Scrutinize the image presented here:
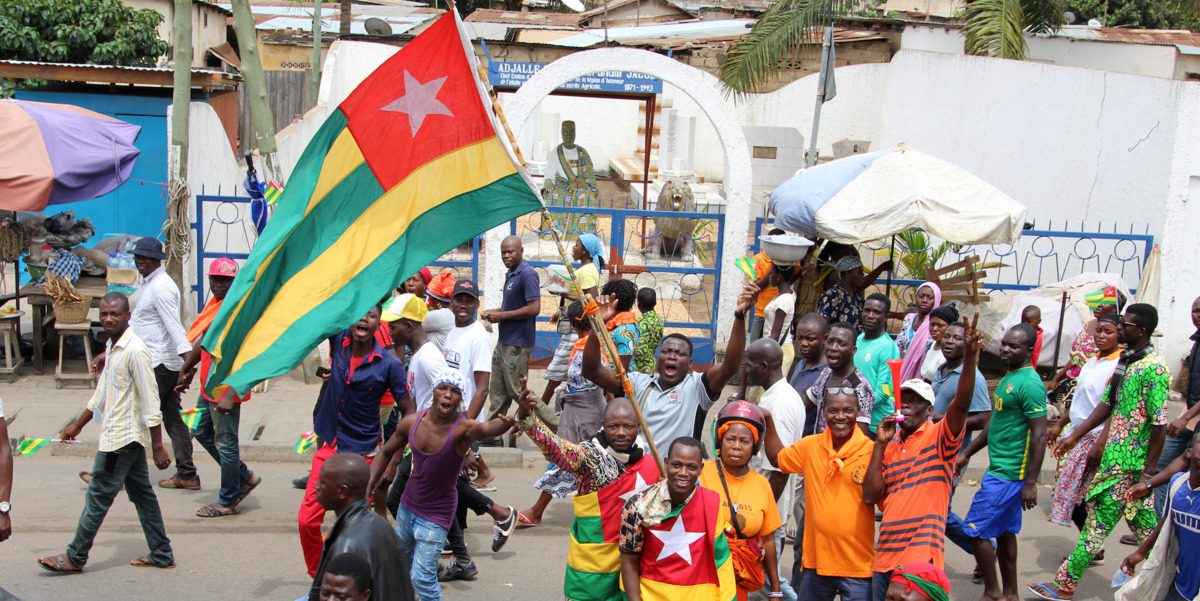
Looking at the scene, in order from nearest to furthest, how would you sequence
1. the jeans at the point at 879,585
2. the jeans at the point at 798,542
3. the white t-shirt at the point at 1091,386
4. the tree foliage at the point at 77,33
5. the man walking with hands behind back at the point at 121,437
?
the jeans at the point at 879,585 → the jeans at the point at 798,542 → the man walking with hands behind back at the point at 121,437 → the white t-shirt at the point at 1091,386 → the tree foliage at the point at 77,33

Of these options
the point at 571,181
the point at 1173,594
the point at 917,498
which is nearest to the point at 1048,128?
the point at 571,181

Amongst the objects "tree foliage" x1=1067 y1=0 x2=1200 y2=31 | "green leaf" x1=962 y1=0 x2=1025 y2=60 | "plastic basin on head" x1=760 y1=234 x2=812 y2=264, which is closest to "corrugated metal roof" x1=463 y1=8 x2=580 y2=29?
"green leaf" x1=962 y1=0 x2=1025 y2=60

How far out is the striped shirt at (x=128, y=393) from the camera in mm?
6559

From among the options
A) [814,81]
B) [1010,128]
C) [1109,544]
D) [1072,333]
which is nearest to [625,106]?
[814,81]

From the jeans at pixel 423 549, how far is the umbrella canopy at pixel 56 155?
6150 millimetres

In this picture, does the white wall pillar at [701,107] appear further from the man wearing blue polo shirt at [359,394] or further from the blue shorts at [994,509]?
the blue shorts at [994,509]

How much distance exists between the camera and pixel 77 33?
1652cm

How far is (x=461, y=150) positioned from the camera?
564cm

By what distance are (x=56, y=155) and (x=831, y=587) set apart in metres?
8.13

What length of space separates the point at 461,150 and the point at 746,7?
63.7 feet

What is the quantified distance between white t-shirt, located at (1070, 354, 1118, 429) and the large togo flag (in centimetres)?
384

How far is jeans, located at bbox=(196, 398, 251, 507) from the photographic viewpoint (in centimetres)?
770

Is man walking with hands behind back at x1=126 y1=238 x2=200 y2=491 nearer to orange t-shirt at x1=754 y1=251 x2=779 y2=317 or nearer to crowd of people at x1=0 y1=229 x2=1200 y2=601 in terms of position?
crowd of people at x1=0 y1=229 x2=1200 y2=601

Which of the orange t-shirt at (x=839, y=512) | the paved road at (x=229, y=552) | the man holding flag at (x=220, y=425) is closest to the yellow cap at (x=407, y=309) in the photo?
the man holding flag at (x=220, y=425)
